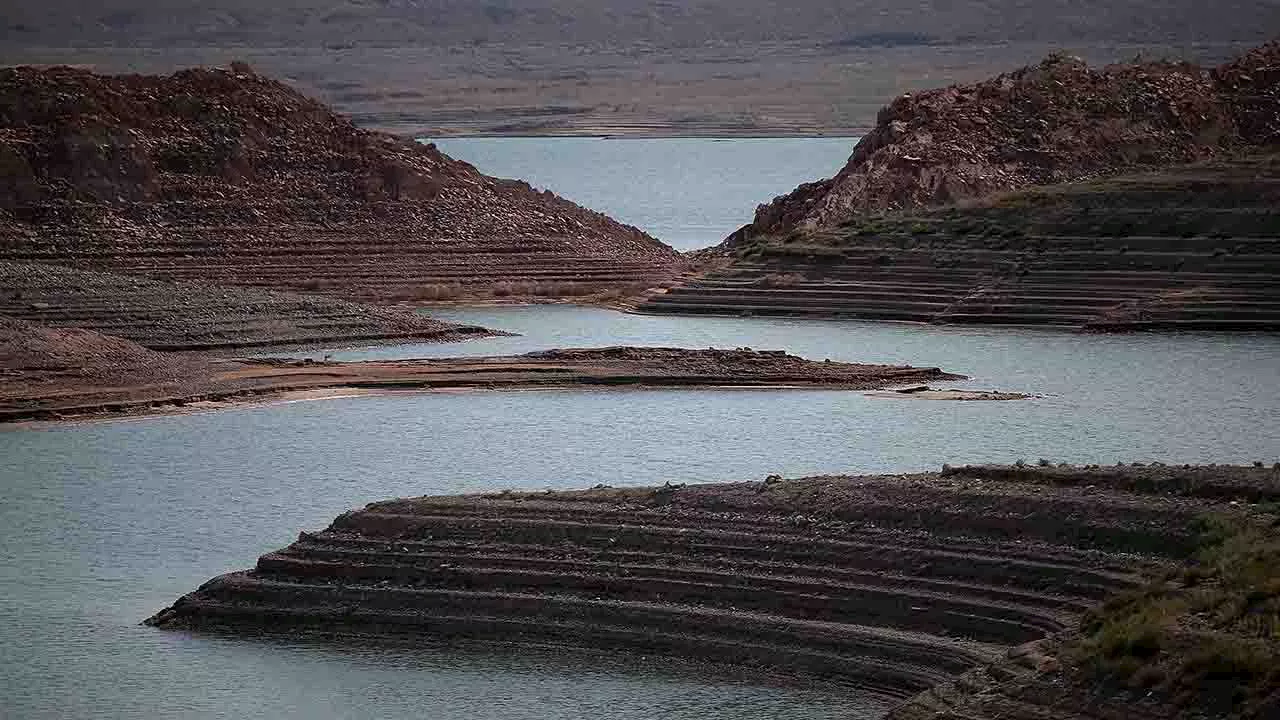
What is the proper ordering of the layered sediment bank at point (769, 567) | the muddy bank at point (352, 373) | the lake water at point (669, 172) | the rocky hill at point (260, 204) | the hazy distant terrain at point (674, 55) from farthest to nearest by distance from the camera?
the hazy distant terrain at point (674, 55)
the lake water at point (669, 172)
the rocky hill at point (260, 204)
the muddy bank at point (352, 373)
the layered sediment bank at point (769, 567)

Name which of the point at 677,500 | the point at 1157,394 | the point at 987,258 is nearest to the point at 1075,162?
the point at 987,258

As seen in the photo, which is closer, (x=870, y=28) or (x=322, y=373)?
(x=322, y=373)

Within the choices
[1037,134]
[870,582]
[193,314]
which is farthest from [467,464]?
[1037,134]

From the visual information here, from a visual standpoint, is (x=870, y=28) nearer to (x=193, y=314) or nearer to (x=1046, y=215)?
(x=1046, y=215)

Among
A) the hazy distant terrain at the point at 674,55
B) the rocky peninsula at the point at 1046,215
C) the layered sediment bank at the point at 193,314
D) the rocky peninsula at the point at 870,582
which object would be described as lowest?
the rocky peninsula at the point at 870,582

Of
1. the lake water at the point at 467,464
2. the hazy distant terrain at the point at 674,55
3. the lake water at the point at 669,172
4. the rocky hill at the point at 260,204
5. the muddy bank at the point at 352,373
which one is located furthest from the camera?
the hazy distant terrain at the point at 674,55

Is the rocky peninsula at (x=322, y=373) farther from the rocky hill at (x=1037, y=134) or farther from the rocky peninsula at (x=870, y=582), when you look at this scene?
the rocky hill at (x=1037, y=134)

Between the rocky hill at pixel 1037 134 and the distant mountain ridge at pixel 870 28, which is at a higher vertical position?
the distant mountain ridge at pixel 870 28

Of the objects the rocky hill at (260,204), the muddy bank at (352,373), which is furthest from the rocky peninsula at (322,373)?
the rocky hill at (260,204)
